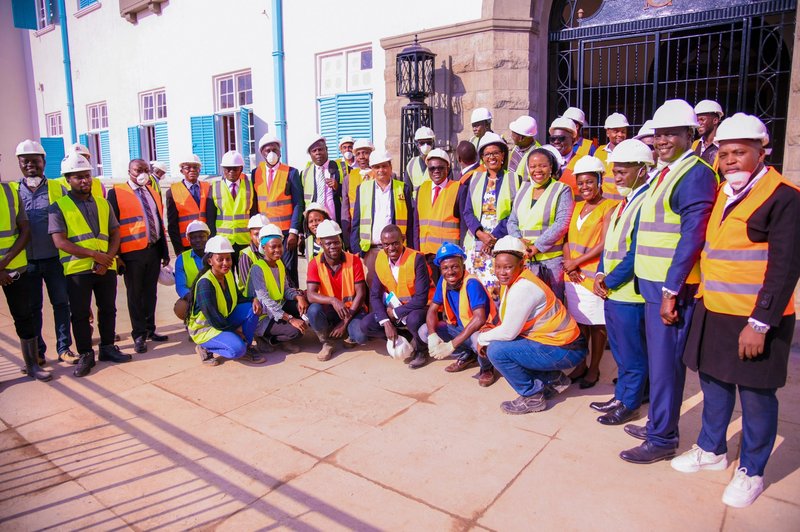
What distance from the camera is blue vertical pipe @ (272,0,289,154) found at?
990cm

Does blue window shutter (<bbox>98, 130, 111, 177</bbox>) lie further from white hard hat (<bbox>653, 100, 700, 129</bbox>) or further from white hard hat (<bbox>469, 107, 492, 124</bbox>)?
white hard hat (<bbox>653, 100, 700, 129</bbox>)

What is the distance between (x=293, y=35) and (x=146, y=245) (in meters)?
5.81

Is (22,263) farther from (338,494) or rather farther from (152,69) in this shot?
(152,69)

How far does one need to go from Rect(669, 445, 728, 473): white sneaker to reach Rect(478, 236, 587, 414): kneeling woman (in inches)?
39.1

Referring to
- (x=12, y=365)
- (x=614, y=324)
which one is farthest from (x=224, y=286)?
(x=614, y=324)

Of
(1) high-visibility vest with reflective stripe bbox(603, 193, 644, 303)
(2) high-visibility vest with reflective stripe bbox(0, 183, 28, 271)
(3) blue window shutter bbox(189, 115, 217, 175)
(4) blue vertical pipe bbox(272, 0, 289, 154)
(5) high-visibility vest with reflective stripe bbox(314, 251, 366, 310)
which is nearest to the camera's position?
(1) high-visibility vest with reflective stripe bbox(603, 193, 644, 303)

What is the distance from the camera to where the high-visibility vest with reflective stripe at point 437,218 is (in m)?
5.25

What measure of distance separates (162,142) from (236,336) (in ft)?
31.8

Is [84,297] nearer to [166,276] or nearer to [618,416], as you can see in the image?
[166,276]

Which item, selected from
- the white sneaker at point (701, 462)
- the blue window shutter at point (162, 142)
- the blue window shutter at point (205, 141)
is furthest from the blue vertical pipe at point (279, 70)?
the white sneaker at point (701, 462)

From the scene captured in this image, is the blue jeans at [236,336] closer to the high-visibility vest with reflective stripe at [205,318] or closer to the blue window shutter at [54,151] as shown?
the high-visibility vest with reflective stripe at [205,318]

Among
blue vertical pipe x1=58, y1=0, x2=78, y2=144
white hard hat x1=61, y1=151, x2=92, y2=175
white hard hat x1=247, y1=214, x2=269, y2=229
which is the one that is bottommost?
white hard hat x1=247, y1=214, x2=269, y2=229

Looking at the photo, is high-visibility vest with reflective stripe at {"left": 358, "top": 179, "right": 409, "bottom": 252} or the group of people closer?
the group of people

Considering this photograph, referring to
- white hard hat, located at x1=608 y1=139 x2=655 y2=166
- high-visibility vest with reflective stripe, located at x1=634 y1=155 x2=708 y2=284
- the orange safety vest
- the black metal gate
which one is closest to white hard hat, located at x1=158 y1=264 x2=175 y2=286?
the orange safety vest
